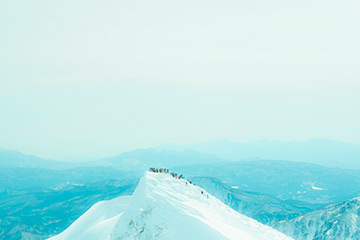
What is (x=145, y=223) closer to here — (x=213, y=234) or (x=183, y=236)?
(x=183, y=236)

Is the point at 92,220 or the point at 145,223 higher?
the point at 145,223

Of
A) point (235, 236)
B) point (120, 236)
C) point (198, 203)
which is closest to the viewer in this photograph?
point (120, 236)

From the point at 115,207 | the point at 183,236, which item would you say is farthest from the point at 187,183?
the point at 115,207

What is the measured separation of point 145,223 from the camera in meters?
69.2

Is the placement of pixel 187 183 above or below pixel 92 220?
above

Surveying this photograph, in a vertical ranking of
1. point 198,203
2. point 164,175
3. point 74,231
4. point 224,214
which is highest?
point 164,175

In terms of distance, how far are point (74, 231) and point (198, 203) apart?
7666 cm

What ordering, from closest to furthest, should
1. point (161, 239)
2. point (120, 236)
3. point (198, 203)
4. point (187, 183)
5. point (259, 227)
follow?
point (161, 239) → point (120, 236) → point (198, 203) → point (187, 183) → point (259, 227)

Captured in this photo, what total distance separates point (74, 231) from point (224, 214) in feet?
254

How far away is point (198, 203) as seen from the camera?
295ft

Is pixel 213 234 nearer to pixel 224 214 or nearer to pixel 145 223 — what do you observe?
pixel 145 223

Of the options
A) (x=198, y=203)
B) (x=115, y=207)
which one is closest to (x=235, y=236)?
(x=198, y=203)

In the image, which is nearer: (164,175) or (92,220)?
(164,175)

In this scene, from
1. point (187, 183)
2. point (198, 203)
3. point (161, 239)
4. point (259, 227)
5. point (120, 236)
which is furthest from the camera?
point (259, 227)
